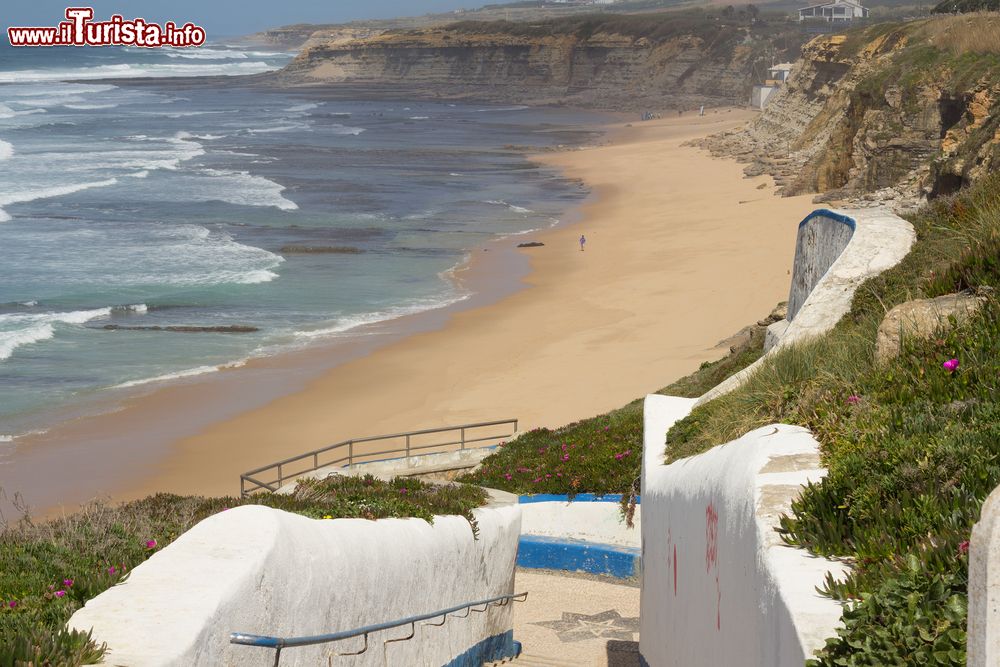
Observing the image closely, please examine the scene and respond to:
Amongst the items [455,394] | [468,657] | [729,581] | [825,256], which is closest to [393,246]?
[455,394]

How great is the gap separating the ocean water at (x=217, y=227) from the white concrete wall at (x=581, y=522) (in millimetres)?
14352

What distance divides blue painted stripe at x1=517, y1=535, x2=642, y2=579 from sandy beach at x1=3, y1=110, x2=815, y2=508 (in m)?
9.28

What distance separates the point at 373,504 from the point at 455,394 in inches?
701

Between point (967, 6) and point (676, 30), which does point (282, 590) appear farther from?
point (676, 30)

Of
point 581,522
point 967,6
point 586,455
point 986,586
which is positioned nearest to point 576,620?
point 581,522

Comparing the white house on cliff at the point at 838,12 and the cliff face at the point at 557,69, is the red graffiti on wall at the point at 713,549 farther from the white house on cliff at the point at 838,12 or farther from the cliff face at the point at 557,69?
the white house on cliff at the point at 838,12

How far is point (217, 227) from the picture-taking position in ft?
159

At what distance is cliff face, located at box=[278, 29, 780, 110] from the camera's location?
12725 cm


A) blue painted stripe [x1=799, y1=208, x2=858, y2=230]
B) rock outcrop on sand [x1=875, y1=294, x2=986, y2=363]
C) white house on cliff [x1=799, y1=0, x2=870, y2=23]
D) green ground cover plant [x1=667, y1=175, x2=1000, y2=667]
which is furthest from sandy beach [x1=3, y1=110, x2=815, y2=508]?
white house on cliff [x1=799, y1=0, x2=870, y2=23]

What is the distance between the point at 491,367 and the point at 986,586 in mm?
26131

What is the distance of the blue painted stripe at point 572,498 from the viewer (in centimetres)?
1487

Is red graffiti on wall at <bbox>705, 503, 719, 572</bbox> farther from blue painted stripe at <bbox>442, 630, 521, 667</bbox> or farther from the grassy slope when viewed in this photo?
the grassy slope

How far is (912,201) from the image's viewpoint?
35844 mm

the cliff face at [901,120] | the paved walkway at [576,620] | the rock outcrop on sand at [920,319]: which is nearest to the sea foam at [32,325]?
the paved walkway at [576,620]
